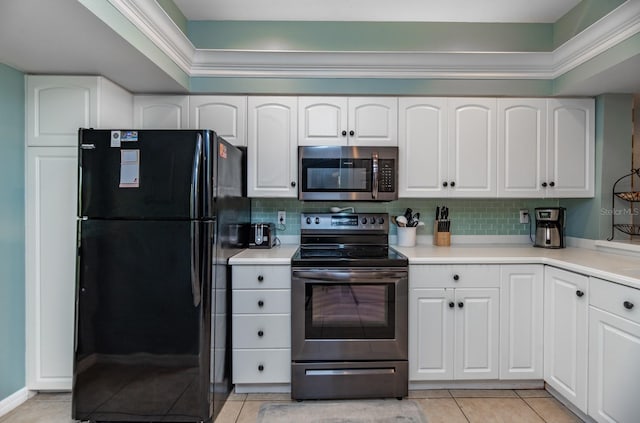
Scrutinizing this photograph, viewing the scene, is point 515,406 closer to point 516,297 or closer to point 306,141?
point 516,297

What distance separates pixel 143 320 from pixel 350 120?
6.07 feet

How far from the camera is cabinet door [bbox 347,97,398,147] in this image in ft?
8.20

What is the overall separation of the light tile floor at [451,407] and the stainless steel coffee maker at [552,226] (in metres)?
1.08

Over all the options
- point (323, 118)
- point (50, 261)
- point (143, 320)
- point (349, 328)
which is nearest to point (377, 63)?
point (323, 118)

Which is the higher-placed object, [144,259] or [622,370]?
[144,259]

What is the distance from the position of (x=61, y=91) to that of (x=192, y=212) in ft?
3.99

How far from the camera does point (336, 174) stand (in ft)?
8.10

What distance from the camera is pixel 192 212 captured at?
180cm

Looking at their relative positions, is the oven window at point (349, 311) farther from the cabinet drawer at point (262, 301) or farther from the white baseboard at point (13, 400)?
the white baseboard at point (13, 400)

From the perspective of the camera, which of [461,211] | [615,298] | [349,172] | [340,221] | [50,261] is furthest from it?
[461,211]

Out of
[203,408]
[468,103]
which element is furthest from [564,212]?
[203,408]

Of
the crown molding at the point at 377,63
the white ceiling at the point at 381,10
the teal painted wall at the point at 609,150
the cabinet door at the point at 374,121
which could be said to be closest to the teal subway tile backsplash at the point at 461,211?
the teal painted wall at the point at 609,150

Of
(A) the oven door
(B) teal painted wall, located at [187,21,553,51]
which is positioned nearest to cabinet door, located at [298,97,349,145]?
(B) teal painted wall, located at [187,21,553,51]

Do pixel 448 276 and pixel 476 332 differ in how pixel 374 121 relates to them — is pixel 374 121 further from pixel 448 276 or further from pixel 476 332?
pixel 476 332
